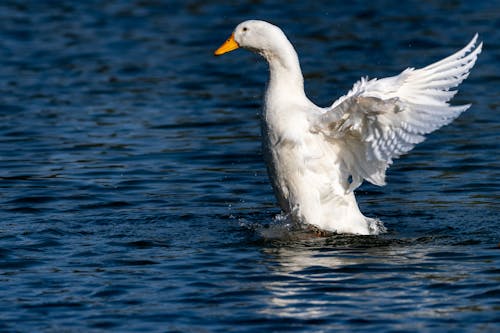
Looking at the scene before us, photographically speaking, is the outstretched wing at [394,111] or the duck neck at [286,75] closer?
the outstretched wing at [394,111]

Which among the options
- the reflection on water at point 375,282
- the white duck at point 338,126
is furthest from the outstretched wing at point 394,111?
the reflection on water at point 375,282

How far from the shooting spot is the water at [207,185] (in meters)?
7.79

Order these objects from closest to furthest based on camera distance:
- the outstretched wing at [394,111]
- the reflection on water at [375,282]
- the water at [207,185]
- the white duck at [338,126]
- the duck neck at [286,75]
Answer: the reflection on water at [375,282], the water at [207,185], the outstretched wing at [394,111], the white duck at [338,126], the duck neck at [286,75]

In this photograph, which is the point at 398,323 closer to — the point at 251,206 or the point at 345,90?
the point at 251,206

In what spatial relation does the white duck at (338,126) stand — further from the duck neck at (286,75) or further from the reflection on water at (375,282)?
the reflection on water at (375,282)

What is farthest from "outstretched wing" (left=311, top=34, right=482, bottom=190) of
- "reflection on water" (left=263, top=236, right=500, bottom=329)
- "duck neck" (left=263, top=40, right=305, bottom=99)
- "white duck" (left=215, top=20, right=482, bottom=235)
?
"reflection on water" (left=263, top=236, right=500, bottom=329)

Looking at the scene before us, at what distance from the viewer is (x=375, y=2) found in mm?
21484

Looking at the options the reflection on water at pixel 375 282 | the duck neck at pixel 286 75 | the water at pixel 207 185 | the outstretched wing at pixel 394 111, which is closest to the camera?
the reflection on water at pixel 375 282

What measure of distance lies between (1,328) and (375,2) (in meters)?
15.2

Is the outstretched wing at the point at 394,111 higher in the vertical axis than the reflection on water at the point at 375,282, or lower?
higher

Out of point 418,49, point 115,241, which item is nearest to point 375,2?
point 418,49

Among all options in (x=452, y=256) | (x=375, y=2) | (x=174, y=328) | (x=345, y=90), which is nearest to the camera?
(x=174, y=328)

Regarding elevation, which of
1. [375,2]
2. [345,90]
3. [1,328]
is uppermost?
[375,2]

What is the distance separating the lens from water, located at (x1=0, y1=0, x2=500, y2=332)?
25.5 feet
